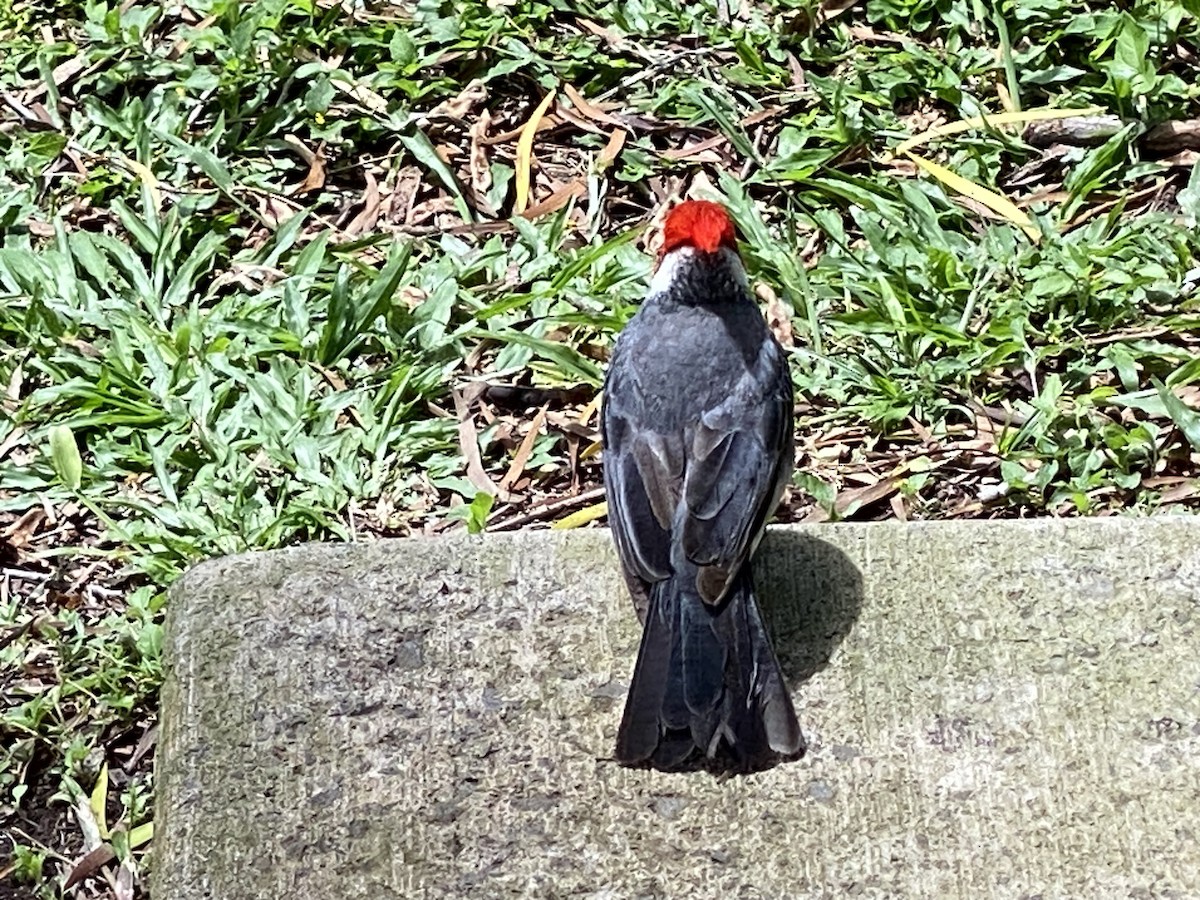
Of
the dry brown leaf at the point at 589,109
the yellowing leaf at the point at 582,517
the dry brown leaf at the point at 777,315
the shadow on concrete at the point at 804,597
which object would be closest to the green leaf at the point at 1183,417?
the dry brown leaf at the point at 777,315

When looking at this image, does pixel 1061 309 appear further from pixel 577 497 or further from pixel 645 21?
pixel 645 21

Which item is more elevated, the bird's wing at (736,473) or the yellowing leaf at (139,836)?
the bird's wing at (736,473)

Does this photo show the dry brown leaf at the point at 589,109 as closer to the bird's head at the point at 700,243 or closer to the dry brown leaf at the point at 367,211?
the dry brown leaf at the point at 367,211

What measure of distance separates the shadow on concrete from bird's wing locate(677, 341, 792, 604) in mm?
226

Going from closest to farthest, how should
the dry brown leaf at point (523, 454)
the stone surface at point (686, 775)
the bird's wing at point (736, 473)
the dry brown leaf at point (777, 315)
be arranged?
1. the stone surface at point (686, 775)
2. the bird's wing at point (736, 473)
3. the dry brown leaf at point (523, 454)
4. the dry brown leaf at point (777, 315)

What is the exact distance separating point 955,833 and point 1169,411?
6.11ft

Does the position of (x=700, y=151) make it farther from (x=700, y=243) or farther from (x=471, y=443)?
(x=700, y=243)

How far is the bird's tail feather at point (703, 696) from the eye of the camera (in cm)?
374

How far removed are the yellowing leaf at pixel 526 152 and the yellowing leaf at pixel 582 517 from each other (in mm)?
1385

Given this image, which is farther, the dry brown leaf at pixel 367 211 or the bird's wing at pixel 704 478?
the dry brown leaf at pixel 367 211

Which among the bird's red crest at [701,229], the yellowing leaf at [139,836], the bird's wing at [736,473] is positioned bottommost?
the yellowing leaf at [139,836]

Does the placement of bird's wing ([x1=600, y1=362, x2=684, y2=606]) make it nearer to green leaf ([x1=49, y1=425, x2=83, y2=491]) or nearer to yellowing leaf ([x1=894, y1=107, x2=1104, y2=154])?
green leaf ([x1=49, y1=425, x2=83, y2=491])

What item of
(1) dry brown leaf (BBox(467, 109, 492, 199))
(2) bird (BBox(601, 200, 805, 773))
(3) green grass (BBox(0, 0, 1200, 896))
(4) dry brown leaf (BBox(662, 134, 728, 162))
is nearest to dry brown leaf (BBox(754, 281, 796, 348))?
(3) green grass (BBox(0, 0, 1200, 896))

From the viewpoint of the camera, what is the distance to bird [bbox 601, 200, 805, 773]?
12.3 ft
